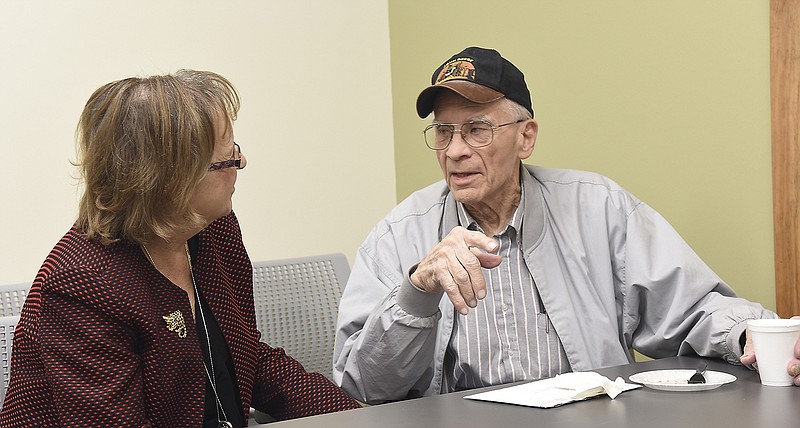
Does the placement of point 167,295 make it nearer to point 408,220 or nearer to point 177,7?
point 408,220

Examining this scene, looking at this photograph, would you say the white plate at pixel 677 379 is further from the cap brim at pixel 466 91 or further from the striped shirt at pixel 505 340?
the cap brim at pixel 466 91

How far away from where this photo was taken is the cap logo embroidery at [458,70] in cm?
211

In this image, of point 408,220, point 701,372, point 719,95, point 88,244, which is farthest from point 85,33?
point 701,372

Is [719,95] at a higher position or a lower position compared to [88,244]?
higher

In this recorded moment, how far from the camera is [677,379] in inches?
61.7

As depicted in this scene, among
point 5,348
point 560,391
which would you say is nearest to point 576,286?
point 560,391

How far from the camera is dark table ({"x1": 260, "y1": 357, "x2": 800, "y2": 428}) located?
1.29m

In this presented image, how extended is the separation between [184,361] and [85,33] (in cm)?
180

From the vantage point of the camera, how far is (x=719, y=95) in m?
2.34

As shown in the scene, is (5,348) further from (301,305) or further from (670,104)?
(670,104)

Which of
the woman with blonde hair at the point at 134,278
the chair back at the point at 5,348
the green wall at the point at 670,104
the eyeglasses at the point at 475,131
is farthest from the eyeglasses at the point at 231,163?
the green wall at the point at 670,104

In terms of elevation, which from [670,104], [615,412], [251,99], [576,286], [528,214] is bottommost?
[615,412]

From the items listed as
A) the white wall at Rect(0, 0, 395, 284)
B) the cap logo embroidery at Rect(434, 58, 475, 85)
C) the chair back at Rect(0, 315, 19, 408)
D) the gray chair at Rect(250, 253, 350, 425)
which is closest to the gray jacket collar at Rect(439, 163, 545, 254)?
the cap logo embroidery at Rect(434, 58, 475, 85)

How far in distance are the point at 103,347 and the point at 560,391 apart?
0.73 m
